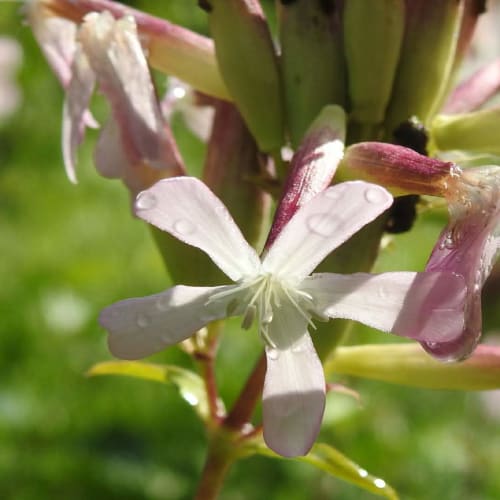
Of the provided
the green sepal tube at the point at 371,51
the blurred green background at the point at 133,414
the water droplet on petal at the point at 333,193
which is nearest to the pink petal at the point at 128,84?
the green sepal tube at the point at 371,51

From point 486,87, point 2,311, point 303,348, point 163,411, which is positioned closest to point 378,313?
point 303,348

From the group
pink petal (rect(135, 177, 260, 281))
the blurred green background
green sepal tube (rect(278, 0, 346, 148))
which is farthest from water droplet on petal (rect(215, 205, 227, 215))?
the blurred green background

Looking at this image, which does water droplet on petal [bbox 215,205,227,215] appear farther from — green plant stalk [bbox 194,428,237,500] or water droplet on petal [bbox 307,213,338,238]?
green plant stalk [bbox 194,428,237,500]

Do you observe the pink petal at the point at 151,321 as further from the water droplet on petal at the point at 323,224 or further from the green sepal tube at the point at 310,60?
the green sepal tube at the point at 310,60

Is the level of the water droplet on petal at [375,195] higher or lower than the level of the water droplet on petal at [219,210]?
higher

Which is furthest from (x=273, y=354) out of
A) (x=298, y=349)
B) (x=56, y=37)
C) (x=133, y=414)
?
(x=133, y=414)

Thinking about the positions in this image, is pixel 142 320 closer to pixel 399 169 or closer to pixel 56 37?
pixel 399 169
